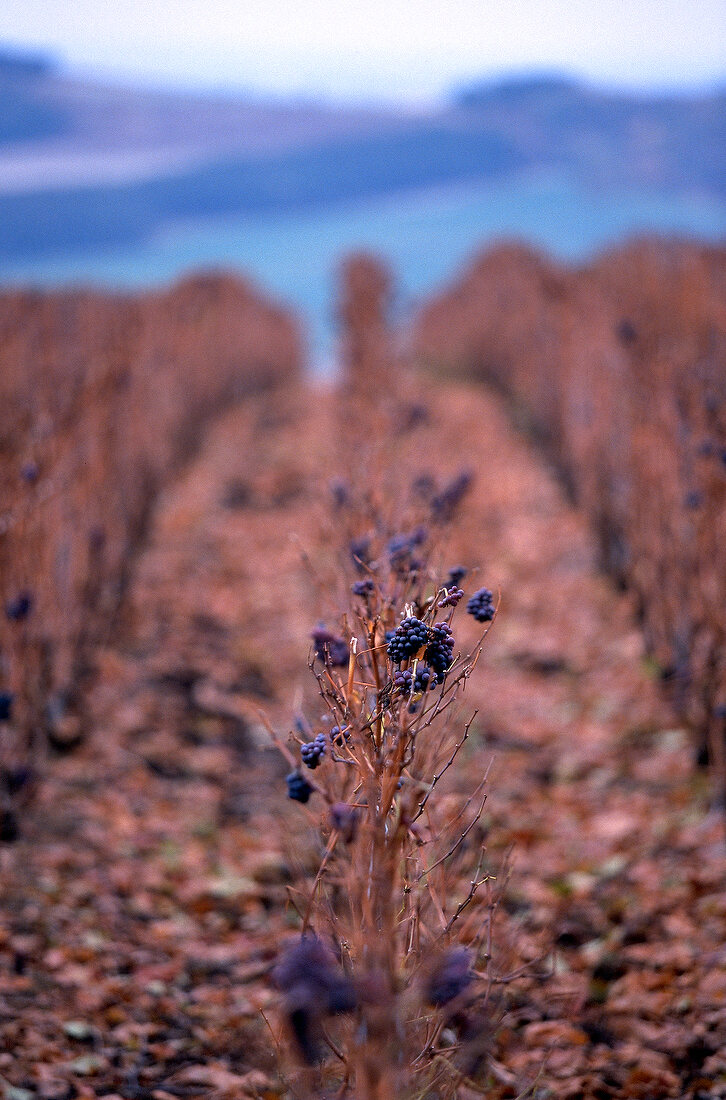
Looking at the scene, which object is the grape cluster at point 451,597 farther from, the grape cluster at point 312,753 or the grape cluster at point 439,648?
the grape cluster at point 312,753

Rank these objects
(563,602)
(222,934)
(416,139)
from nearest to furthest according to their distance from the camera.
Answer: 1. (222,934)
2. (563,602)
3. (416,139)

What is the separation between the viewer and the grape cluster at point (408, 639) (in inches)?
52.2

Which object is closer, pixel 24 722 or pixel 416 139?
pixel 24 722

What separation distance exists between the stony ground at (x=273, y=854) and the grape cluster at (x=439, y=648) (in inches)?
8.0

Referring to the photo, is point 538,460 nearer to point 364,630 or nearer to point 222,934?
point 222,934

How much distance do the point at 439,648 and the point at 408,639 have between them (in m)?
0.06

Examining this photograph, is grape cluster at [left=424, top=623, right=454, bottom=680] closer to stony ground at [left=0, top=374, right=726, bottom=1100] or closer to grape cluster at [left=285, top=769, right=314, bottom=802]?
stony ground at [left=0, top=374, right=726, bottom=1100]

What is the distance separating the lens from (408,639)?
4.40 feet

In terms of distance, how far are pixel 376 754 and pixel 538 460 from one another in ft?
23.1

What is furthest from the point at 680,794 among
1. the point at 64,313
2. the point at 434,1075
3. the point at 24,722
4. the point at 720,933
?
the point at 64,313

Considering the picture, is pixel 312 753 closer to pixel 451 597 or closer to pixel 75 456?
pixel 451 597

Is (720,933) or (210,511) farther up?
(210,511)

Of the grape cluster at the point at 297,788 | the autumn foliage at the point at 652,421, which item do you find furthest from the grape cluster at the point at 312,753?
the autumn foliage at the point at 652,421

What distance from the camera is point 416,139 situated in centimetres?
2253
